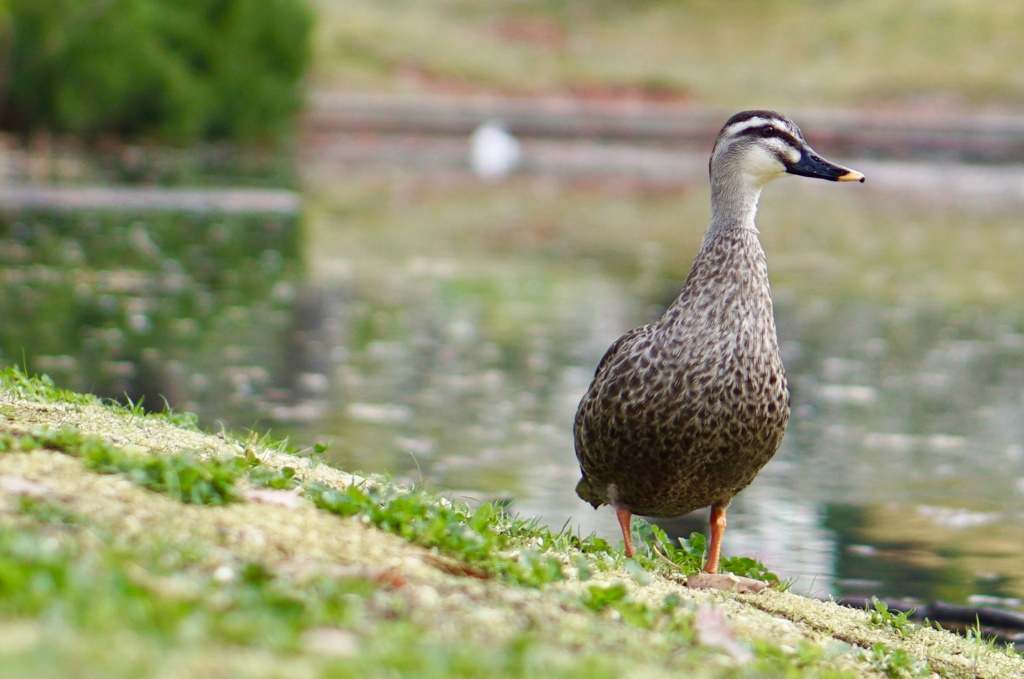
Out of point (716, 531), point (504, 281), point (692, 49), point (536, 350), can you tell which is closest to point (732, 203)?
point (716, 531)

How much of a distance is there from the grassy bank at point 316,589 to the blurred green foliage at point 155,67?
2466 cm

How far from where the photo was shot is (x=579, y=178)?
33.5 metres

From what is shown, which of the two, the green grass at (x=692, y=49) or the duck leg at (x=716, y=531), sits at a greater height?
the green grass at (x=692, y=49)

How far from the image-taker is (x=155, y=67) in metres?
31.1

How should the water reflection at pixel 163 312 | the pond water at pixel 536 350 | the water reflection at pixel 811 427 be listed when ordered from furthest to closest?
1. the water reflection at pixel 163 312
2. the pond water at pixel 536 350
3. the water reflection at pixel 811 427

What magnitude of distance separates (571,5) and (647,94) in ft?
52.4

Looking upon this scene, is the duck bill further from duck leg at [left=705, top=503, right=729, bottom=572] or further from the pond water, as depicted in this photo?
the pond water

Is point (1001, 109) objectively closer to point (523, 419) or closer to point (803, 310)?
point (803, 310)

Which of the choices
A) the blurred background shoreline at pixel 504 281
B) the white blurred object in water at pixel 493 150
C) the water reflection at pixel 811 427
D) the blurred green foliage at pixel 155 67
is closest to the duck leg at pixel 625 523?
the water reflection at pixel 811 427

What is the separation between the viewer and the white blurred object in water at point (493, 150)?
36.0 metres

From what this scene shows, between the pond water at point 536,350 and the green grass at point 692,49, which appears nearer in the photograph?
the pond water at point 536,350

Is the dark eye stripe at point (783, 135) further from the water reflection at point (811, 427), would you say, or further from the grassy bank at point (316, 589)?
the water reflection at point (811, 427)

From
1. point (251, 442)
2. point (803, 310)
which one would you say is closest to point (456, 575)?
point (251, 442)

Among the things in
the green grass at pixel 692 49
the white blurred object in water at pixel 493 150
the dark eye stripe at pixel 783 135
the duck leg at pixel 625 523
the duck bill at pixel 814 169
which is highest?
the green grass at pixel 692 49
